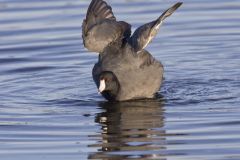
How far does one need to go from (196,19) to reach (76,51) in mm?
2263

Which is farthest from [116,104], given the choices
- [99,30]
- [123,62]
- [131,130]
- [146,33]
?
[131,130]

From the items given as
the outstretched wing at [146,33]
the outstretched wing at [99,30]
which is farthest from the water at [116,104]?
the outstretched wing at [146,33]

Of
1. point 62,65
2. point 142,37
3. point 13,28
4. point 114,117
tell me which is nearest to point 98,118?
point 114,117

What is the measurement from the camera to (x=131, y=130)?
30.7 feet

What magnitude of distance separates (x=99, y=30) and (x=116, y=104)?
1047mm

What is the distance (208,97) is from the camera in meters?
10.6

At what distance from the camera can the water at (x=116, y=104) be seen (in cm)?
859

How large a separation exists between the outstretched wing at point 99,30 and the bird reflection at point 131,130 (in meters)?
0.84

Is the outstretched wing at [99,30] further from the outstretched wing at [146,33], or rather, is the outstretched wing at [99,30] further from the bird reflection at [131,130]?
the bird reflection at [131,130]

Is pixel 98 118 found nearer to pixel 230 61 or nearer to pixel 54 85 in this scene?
pixel 54 85

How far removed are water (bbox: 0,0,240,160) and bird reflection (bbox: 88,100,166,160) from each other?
0.04 feet

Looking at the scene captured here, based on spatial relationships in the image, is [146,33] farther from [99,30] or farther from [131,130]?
[131,130]

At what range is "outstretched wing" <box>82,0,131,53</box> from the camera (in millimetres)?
11391

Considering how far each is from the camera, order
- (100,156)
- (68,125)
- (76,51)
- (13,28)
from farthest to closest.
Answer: (13,28)
(76,51)
(68,125)
(100,156)
